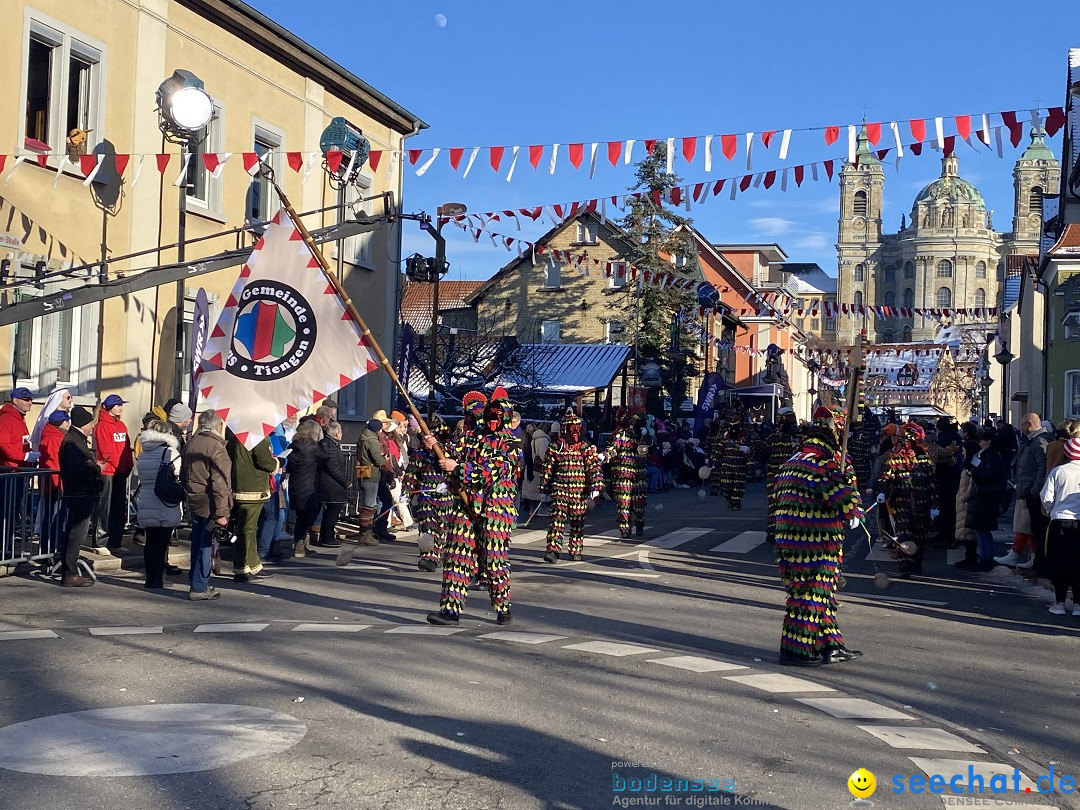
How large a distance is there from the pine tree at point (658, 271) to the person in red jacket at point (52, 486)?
129 feet

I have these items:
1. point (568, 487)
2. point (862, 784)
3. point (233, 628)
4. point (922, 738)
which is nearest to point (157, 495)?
point (233, 628)

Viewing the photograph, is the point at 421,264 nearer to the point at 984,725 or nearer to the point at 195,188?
the point at 195,188

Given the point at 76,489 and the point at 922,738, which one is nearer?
the point at 922,738

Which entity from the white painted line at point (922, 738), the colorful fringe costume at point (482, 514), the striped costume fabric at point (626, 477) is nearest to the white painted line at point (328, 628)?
the colorful fringe costume at point (482, 514)

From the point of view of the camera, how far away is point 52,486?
12.7 metres

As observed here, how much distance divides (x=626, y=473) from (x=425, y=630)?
27.9ft

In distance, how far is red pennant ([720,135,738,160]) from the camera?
1444 cm

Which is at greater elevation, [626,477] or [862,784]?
[626,477]

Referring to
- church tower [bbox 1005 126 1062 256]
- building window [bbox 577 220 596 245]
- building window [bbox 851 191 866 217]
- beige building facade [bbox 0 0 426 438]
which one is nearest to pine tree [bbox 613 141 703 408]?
building window [bbox 577 220 596 245]

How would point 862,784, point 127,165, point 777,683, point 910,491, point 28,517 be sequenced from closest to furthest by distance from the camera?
point 862,784, point 777,683, point 28,517, point 910,491, point 127,165

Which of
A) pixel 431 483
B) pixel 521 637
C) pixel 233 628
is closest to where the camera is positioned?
pixel 521 637

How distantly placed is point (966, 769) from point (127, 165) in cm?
1496

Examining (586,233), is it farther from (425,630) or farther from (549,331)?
(425,630)

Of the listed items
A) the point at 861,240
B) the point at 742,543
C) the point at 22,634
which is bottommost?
the point at 22,634
